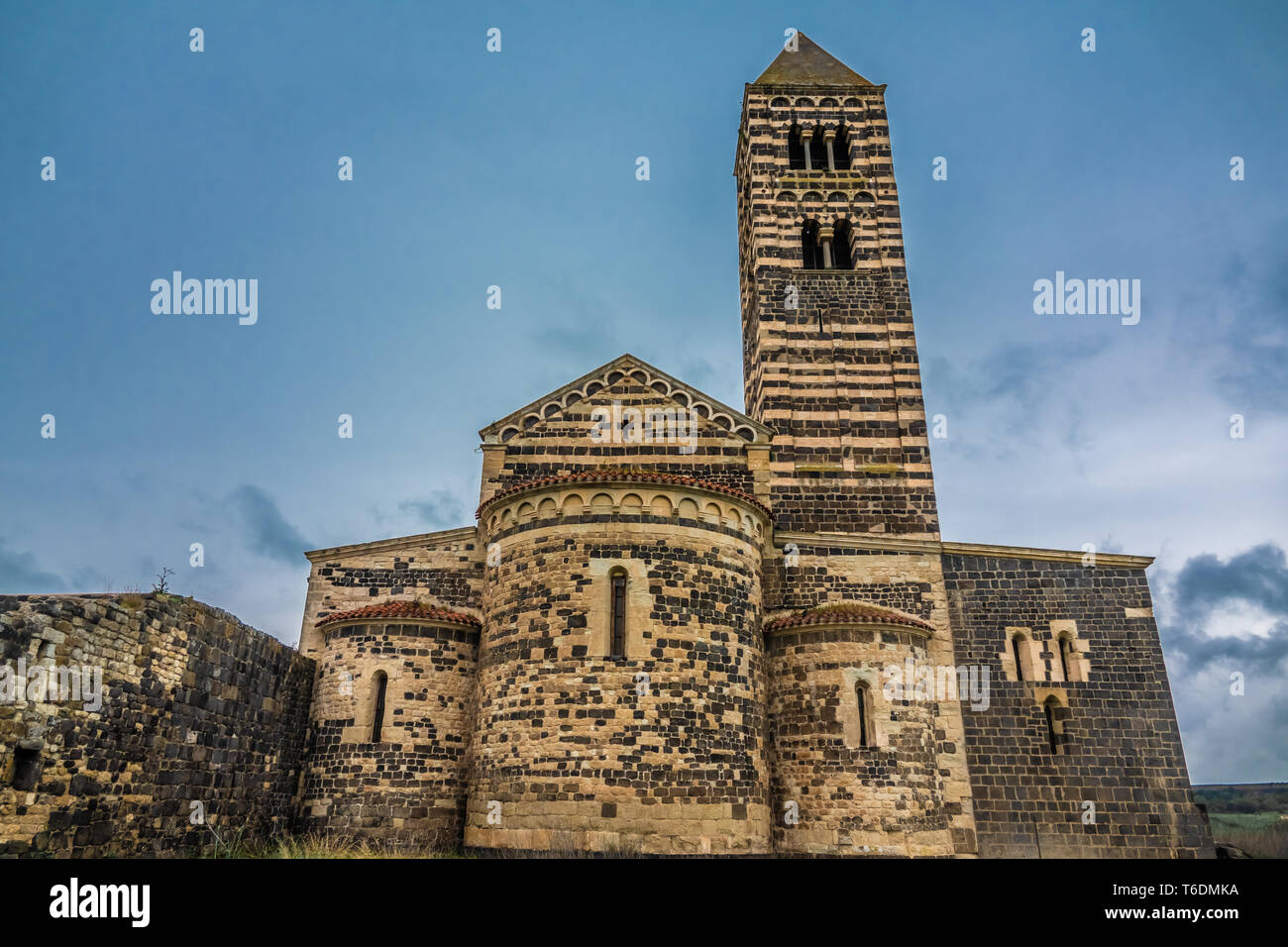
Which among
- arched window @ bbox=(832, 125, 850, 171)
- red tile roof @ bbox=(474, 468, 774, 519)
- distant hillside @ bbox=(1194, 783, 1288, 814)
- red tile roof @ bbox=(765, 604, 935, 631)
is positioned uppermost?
arched window @ bbox=(832, 125, 850, 171)

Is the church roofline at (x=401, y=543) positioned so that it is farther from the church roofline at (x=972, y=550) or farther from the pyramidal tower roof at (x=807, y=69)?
the pyramidal tower roof at (x=807, y=69)

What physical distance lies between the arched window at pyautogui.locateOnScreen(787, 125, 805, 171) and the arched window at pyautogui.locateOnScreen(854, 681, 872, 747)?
1870cm


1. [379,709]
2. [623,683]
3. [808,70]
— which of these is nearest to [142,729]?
A: [379,709]

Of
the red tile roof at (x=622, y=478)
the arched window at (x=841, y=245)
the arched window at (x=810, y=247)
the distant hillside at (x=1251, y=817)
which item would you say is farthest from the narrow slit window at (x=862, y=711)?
the arched window at (x=841, y=245)

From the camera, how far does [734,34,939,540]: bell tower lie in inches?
904

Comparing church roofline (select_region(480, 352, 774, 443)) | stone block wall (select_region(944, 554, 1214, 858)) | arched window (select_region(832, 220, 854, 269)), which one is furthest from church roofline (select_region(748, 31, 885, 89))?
stone block wall (select_region(944, 554, 1214, 858))

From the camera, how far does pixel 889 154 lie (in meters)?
27.5

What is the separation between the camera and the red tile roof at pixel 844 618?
17047 millimetres

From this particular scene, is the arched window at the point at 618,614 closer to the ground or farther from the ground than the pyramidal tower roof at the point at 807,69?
closer to the ground

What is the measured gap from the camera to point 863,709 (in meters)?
16.8

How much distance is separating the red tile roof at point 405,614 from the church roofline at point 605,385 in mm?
4900

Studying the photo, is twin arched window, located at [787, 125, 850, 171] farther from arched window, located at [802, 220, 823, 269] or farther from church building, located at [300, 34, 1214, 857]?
church building, located at [300, 34, 1214, 857]
